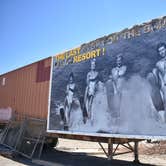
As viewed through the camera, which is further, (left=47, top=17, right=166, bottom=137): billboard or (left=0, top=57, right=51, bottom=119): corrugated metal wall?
(left=0, top=57, right=51, bottom=119): corrugated metal wall

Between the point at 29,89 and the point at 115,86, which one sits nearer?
the point at 115,86

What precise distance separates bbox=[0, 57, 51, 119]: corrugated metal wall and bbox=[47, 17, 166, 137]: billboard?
950 mm

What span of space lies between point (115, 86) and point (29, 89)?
596 centimetres

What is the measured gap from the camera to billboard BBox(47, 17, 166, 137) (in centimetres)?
Answer: 785

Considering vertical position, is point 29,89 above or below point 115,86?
above

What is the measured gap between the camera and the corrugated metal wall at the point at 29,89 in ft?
41.6

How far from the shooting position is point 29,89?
1391 cm

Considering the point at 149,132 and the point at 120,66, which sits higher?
the point at 120,66

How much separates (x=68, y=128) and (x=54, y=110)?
3.69 feet

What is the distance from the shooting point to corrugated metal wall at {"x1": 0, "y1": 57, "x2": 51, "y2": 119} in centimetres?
1267

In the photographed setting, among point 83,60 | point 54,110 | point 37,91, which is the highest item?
point 83,60

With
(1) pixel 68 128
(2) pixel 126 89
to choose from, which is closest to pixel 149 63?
(2) pixel 126 89

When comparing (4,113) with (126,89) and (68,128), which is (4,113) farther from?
(126,89)

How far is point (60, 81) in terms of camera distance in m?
11.6
